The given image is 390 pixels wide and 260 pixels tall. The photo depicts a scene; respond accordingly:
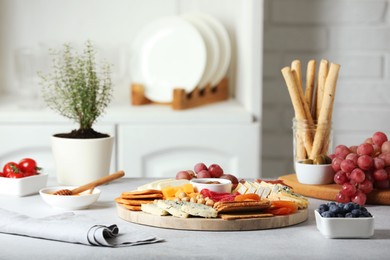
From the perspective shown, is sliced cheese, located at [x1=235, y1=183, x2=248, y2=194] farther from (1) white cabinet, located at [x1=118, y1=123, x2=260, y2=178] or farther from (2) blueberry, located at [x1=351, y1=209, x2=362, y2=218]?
(1) white cabinet, located at [x1=118, y1=123, x2=260, y2=178]

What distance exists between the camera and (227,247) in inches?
51.8

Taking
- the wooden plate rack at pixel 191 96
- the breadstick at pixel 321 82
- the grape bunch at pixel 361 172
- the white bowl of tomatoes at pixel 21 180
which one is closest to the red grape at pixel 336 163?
the grape bunch at pixel 361 172

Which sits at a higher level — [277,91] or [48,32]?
[48,32]

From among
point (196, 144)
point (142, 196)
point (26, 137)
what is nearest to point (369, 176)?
point (142, 196)

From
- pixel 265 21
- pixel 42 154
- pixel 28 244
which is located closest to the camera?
pixel 28 244

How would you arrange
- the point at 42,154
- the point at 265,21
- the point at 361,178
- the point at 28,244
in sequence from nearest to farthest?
the point at 28,244 → the point at 361,178 → the point at 42,154 → the point at 265,21

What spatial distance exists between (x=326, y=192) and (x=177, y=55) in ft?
5.00

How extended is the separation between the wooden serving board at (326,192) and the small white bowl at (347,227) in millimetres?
328

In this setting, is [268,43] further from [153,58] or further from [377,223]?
[377,223]

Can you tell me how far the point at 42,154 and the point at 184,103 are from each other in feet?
1.86

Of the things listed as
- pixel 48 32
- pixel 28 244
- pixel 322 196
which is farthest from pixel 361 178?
pixel 48 32

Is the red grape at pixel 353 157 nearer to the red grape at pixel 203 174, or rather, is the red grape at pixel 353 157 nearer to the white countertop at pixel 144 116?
the red grape at pixel 203 174

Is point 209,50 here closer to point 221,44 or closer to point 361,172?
point 221,44

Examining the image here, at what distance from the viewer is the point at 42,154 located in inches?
114
